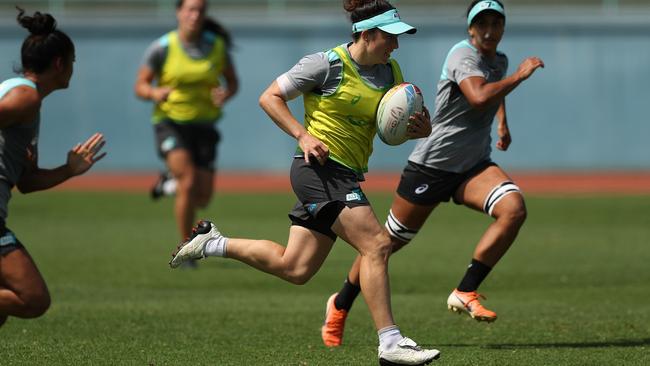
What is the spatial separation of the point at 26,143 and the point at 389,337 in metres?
2.40

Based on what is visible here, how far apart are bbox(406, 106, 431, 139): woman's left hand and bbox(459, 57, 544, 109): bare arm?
114 cm

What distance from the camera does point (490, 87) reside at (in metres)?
8.32

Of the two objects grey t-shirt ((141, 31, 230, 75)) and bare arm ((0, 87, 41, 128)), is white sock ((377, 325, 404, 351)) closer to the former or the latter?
bare arm ((0, 87, 41, 128))

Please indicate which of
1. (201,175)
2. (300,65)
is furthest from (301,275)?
(201,175)

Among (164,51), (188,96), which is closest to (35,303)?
(188,96)

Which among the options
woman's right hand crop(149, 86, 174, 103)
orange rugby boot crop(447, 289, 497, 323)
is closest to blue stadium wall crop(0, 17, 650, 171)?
woman's right hand crop(149, 86, 174, 103)

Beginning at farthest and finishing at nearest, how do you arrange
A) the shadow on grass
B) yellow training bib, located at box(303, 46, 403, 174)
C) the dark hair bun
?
1. the shadow on grass
2. yellow training bib, located at box(303, 46, 403, 174)
3. the dark hair bun

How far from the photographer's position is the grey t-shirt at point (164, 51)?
13898mm

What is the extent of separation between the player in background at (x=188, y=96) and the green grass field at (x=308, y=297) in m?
1.04

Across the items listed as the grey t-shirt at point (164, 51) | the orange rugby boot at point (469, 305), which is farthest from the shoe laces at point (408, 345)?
the grey t-shirt at point (164, 51)

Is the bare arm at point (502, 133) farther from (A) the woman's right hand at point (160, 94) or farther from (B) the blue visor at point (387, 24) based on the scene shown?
(A) the woman's right hand at point (160, 94)

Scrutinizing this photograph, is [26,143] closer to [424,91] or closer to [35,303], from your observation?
[35,303]

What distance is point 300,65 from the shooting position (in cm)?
717

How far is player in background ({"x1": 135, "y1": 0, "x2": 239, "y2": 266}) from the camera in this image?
1338 centimetres
